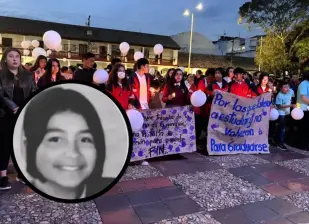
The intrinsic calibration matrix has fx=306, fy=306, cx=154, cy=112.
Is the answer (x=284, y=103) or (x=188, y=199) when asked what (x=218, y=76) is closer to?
(x=284, y=103)

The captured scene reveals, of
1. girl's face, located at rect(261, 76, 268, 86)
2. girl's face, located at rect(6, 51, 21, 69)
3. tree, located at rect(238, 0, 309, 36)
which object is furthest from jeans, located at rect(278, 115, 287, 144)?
tree, located at rect(238, 0, 309, 36)

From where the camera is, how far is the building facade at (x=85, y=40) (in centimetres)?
3469

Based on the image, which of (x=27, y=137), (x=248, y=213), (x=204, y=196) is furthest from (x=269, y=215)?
(x=27, y=137)

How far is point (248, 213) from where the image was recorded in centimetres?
315

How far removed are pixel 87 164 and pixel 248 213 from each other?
8.05 ft

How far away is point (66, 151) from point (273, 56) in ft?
88.5

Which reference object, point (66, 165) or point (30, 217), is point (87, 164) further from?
point (30, 217)

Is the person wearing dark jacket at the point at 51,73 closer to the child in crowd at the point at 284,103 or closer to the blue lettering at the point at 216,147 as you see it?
the blue lettering at the point at 216,147

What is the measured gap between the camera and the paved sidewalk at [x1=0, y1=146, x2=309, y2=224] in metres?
2.96

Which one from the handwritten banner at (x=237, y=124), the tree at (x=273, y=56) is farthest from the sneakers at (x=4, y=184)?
the tree at (x=273, y=56)

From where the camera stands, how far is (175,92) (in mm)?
5359

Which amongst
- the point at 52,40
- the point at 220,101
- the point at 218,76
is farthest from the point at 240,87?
the point at 52,40

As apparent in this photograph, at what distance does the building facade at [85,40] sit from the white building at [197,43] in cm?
823

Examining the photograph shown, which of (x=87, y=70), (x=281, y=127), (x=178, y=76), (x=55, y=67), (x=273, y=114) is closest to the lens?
(x=55, y=67)
